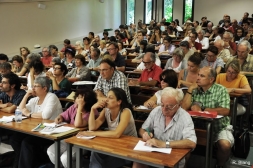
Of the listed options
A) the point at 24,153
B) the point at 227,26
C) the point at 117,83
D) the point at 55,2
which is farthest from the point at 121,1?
the point at 24,153

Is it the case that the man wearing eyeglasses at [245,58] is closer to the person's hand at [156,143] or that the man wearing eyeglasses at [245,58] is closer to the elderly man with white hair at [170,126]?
the elderly man with white hair at [170,126]

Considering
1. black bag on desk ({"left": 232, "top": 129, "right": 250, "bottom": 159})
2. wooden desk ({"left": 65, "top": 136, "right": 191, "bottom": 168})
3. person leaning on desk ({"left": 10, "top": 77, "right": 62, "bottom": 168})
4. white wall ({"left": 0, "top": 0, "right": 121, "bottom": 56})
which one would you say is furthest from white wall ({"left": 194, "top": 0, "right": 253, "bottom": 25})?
wooden desk ({"left": 65, "top": 136, "right": 191, "bottom": 168})

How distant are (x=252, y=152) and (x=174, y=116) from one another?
1682mm

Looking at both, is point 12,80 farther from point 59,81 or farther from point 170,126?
point 170,126

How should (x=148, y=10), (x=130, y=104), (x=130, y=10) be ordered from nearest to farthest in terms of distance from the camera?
(x=130, y=104)
(x=148, y=10)
(x=130, y=10)

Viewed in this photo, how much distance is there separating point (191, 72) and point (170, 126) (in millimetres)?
1875

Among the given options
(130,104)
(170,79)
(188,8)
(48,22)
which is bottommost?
(130,104)

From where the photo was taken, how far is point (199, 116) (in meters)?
2.94

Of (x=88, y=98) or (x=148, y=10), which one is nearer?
(x=88, y=98)

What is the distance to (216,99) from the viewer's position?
10.9 feet

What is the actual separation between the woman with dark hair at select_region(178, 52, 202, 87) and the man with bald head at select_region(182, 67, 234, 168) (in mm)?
813

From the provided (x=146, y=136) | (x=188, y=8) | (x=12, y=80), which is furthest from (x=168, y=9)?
(x=146, y=136)

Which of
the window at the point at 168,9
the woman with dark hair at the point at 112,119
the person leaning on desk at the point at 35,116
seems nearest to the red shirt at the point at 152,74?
the person leaning on desk at the point at 35,116

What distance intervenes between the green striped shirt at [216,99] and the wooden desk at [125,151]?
100 centimetres
